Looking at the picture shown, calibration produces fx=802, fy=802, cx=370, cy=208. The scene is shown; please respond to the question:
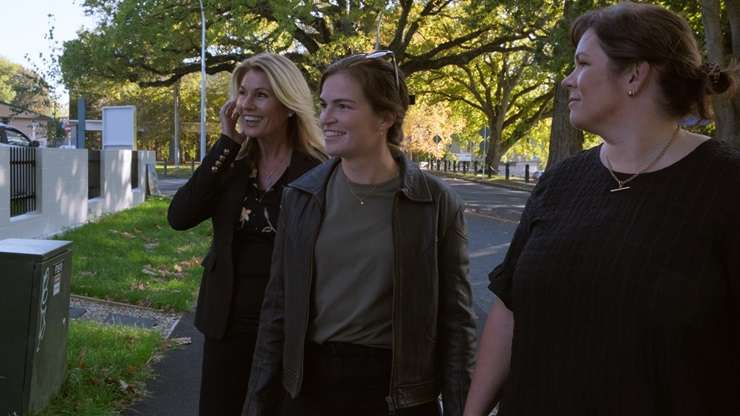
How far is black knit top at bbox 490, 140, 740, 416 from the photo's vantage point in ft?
5.32

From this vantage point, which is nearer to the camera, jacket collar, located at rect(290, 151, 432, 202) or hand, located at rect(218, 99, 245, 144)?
jacket collar, located at rect(290, 151, 432, 202)

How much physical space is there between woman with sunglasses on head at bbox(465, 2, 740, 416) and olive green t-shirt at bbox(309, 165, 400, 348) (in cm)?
48

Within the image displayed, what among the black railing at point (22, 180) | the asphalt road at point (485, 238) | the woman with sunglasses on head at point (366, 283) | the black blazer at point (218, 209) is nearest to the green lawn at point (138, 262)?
the black railing at point (22, 180)

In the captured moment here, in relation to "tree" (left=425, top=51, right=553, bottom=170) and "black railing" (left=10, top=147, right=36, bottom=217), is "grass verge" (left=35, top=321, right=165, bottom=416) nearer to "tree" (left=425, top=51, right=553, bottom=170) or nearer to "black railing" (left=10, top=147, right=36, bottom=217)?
"black railing" (left=10, top=147, right=36, bottom=217)

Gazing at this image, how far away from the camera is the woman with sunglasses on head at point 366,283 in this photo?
2420 millimetres

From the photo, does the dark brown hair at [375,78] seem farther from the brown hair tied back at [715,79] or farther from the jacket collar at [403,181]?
the brown hair tied back at [715,79]

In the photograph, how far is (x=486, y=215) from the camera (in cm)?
1892

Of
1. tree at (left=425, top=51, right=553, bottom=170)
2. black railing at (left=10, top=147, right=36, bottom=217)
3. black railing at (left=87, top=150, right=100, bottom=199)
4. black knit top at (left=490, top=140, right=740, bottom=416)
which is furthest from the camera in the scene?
tree at (left=425, top=51, right=553, bottom=170)

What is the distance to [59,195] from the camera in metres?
13.4

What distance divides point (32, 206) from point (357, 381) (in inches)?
437

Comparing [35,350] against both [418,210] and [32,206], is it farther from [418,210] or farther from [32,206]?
[32,206]

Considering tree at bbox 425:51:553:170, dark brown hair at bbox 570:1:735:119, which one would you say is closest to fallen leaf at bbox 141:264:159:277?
dark brown hair at bbox 570:1:735:119

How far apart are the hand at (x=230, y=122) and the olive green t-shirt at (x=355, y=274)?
783 millimetres

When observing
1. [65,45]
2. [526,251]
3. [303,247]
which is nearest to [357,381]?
[303,247]
